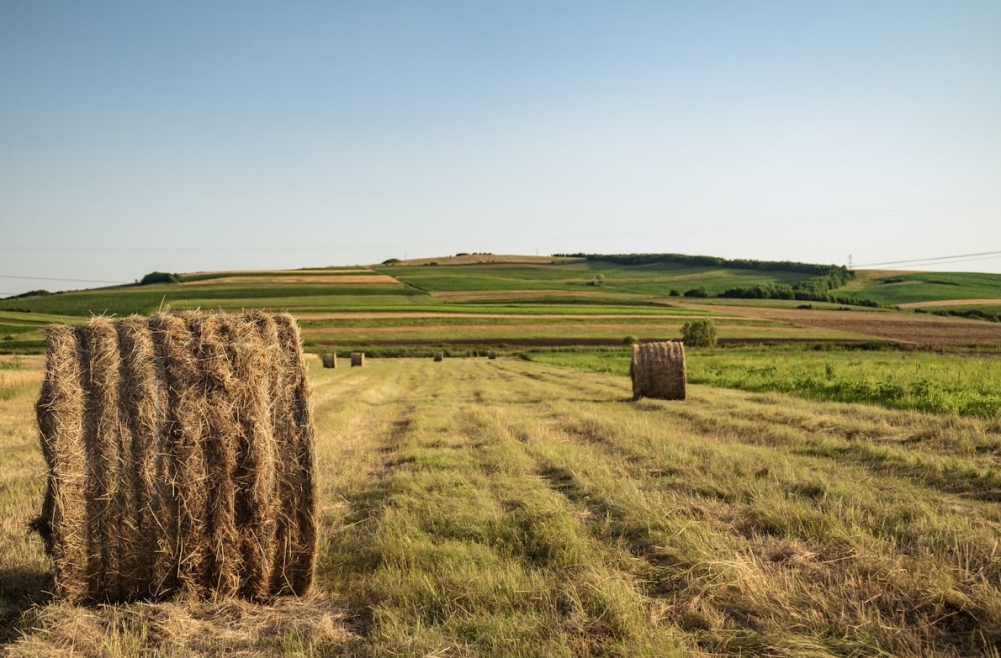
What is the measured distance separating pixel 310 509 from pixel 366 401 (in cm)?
1379

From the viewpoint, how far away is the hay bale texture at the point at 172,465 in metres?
5.05

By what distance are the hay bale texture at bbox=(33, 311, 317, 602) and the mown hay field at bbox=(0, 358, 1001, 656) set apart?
1.06ft

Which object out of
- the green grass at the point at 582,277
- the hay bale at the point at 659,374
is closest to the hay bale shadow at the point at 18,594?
the hay bale at the point at 659,374

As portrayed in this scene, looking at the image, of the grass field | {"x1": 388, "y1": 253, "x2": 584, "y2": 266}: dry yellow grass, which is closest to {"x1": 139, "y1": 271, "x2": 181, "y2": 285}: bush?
the grass field

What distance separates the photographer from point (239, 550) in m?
5.34

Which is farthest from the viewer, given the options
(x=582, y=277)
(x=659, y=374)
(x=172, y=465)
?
(x=582, y=277)

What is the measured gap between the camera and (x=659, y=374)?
1778cm

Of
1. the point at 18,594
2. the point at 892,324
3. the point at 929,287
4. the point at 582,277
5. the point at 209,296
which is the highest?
the point at 582,277

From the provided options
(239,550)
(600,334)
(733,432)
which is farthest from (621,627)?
(600,334)

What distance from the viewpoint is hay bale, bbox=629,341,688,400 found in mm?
17719

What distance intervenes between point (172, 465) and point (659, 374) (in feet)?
46.9

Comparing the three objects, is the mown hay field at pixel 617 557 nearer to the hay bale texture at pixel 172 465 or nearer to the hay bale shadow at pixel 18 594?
the hay bale shadow at pixel 18 594

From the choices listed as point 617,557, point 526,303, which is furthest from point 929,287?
point 617,557

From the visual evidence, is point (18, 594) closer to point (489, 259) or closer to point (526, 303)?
point (526, 303)
